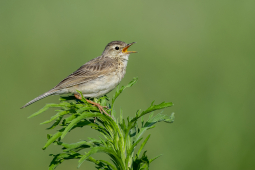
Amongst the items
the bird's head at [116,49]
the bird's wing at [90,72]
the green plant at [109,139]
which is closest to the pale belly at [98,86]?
the bird's wing at [90,72]

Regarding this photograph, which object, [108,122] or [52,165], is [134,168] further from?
[52,165]

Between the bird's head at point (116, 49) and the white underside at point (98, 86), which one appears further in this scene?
the bird's head at point (116, 49)

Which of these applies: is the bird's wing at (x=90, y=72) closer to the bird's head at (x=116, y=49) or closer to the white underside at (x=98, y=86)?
the white underside at (x=98, y=86)

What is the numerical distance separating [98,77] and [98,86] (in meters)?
0.35

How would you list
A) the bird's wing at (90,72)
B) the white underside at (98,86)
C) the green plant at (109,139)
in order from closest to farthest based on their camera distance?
the green plant at (109,139)
the white underside at (98,86)
the bird's wing at (90,72)

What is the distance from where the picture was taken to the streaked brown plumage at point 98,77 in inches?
222

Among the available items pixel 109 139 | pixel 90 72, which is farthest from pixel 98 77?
pixel 109 139

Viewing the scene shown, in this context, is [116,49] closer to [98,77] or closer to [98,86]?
[98,77]

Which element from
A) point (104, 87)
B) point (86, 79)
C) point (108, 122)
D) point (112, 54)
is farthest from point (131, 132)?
point (112, 54)

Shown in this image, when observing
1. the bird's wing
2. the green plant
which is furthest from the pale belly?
the green plant

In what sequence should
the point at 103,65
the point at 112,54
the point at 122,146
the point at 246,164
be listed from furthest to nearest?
1. the point at 112,54
2. the point at 103,65
3. the point at 246,164
4. the point at 122,146

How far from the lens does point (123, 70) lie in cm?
634

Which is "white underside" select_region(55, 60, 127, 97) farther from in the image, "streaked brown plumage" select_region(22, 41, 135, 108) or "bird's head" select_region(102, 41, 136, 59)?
"bird's head" select_region(102, 41, 136, 59)

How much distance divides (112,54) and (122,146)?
4.91 meters
